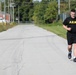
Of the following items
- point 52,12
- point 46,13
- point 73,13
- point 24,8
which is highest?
point 73,13

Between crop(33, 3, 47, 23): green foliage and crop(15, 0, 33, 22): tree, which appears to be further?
crop(15, 0, 33, 22): tree

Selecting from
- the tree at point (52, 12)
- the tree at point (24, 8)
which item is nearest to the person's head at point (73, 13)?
the tree at point (52, 12)

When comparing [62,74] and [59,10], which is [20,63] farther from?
[59,10]

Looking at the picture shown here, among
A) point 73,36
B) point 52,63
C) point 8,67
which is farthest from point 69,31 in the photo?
point 8,67

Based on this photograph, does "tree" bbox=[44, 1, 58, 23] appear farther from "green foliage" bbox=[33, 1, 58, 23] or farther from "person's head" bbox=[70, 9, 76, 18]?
"person's head" bbox=[70, 9, 76, 18]

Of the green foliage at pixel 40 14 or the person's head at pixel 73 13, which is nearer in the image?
the person's head at pixel 73 13

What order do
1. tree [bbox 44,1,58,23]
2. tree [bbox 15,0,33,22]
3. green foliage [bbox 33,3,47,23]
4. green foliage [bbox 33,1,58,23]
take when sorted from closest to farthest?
1. tree [bbox 44,1,58,23]
2. green foliage [bbox 33,1,58,23]
3. green foliage [bbox 33,3,47,23]
4. tree [bbox 15,0,33,22]

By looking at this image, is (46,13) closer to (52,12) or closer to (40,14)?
(52,12)

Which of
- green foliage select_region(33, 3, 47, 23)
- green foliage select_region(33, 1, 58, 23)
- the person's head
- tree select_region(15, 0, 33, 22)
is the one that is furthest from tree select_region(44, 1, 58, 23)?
the person's head

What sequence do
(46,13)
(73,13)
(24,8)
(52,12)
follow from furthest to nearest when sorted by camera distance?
(24,8)
(46,13)
(52,12)
(73,13)

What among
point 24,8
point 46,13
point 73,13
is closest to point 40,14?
point 46,13

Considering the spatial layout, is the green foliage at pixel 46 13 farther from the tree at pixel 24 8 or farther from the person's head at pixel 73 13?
the person's head at pixel 73 13

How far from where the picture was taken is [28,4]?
5960 inches

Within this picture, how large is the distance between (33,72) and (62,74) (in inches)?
35.1
